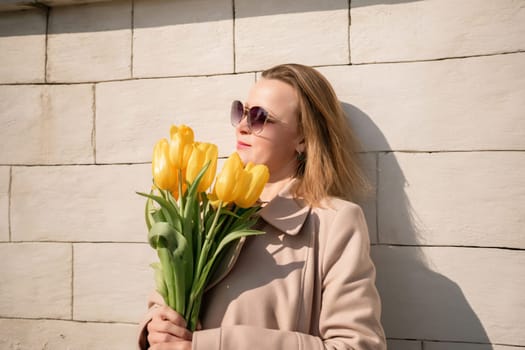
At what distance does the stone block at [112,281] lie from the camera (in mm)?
2490

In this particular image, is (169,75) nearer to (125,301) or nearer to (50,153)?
(50,153)

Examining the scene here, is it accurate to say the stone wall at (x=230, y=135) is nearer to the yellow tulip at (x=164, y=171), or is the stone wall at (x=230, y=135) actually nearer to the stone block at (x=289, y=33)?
the stone block at (x=289, y=33)

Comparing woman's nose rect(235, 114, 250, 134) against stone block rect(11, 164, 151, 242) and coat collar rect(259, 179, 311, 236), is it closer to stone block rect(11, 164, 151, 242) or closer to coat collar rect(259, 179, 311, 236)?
coat collar rect(259, 179, 311, 236)

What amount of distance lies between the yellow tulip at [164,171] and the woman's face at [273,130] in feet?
1.84

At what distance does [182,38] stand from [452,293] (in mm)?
1961

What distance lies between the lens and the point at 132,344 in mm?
2471

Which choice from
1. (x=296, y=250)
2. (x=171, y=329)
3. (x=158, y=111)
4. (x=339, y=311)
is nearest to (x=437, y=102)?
(x=296, y=250)

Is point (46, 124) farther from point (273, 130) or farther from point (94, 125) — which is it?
point (273, 130)

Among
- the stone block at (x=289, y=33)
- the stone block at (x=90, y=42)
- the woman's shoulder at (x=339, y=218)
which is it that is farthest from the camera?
the stone block at (x=90, y=42)

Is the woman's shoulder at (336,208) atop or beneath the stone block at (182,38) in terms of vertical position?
beneath

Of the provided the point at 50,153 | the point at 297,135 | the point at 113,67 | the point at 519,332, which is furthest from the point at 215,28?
the point at 519,332

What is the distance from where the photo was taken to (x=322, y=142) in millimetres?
2064

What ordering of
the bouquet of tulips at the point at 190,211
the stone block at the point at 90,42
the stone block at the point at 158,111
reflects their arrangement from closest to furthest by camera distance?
the bouquet of tulips at the point at 190,211 < the stone block at the point at 158,111 < the stone block at the point at 90,42

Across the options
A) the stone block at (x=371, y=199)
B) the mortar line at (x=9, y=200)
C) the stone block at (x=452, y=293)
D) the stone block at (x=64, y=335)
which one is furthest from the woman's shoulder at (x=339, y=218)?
the mortar line at (x=9, y=200)
